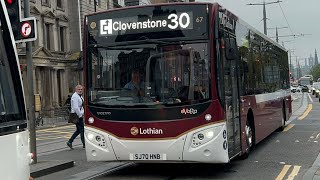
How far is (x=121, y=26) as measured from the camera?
884 cm

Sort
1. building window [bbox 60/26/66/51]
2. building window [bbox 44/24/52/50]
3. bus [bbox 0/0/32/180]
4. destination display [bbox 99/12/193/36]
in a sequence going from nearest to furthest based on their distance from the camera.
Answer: bus [bbox 0/0/32/180]
destination display [bbox 99/12/193/36]
building window [bbox 44/24/52/50]
building window [bbox 60/26/66/51]

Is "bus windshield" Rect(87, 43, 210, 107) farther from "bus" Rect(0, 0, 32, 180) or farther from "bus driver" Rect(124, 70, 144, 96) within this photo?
"bus" Rect(0, 0, 32, 180)

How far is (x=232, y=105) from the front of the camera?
930cm

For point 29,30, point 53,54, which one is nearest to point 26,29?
point 29,30

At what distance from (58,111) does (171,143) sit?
26952 millimetres

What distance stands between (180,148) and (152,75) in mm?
1318

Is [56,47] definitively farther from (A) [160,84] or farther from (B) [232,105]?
(A) [160,84]

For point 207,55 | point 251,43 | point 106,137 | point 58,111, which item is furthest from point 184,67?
point 58,111

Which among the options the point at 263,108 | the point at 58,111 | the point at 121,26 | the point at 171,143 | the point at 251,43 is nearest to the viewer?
the point at 171,143

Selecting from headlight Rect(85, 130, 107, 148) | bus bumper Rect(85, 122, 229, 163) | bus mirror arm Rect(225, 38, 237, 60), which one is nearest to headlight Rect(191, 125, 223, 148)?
bus bumper Rect(85, 122, 229, 163)

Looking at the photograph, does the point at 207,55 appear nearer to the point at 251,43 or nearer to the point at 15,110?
the point at 251,43

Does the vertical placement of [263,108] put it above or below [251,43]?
A: below

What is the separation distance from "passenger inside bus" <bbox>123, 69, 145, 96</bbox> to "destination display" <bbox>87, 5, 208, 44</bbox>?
0.66 metres

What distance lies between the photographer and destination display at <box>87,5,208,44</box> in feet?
27.9
